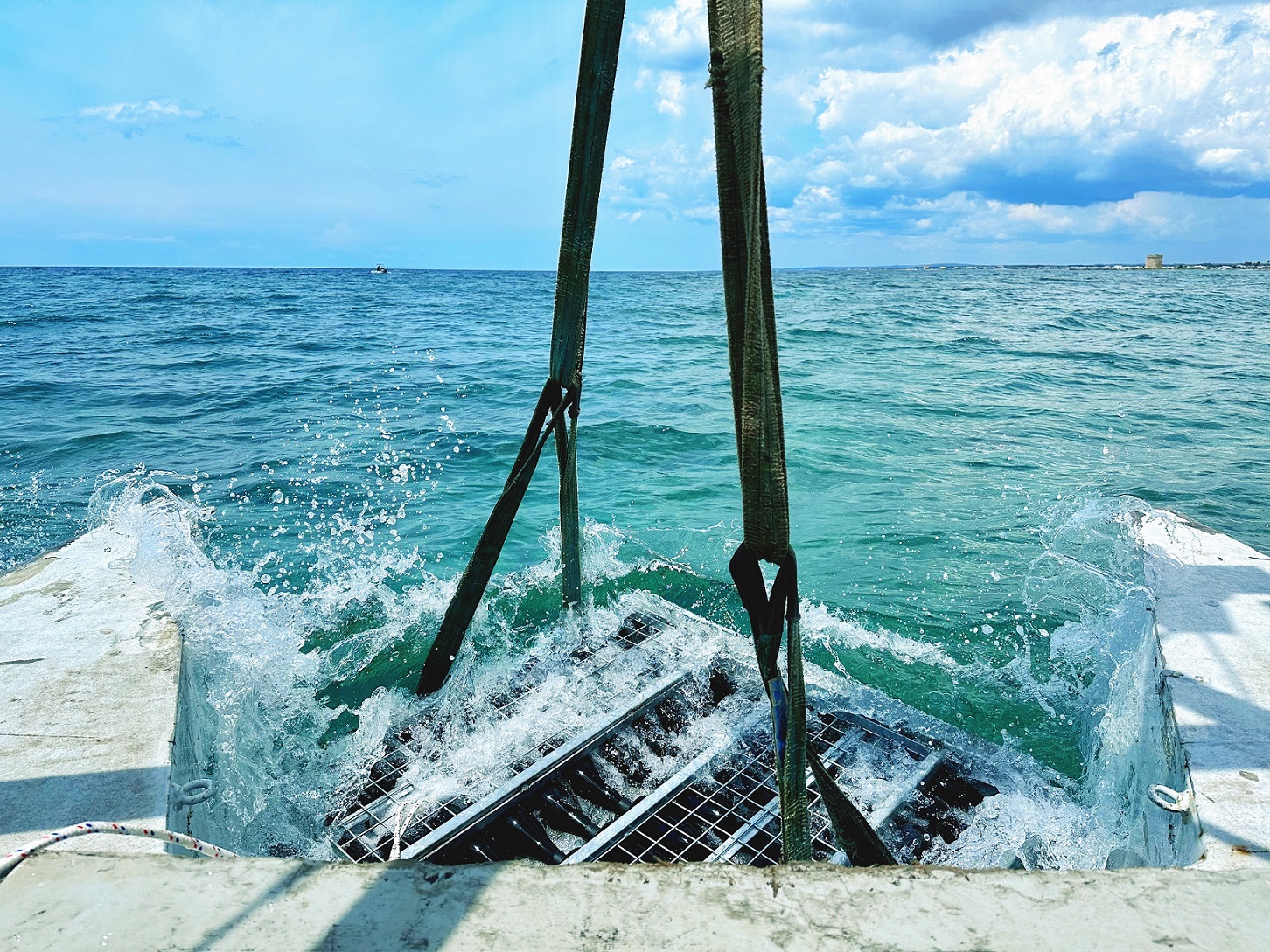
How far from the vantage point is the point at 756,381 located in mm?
1884

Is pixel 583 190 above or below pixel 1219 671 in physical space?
above

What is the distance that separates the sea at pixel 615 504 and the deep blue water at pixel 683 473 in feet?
0.14

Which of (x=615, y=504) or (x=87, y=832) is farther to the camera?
(x=615, y=504)

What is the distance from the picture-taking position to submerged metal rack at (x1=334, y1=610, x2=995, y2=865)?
9.70ft

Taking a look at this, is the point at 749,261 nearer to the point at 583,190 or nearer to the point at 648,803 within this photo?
the point at 583,190

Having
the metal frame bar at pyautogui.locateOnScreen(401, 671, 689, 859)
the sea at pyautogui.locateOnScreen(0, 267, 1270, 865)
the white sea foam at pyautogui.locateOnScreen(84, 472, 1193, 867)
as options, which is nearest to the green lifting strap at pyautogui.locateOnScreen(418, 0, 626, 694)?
the white sea foam at pyautogui.locateOnScreen(84, 472, 1193, 867)

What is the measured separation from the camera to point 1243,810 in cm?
234

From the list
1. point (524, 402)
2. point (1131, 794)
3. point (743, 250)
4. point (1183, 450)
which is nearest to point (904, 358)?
point (1183, 450)

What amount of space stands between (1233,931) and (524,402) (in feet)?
43.3

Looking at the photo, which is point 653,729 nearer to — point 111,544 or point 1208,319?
point 111,544

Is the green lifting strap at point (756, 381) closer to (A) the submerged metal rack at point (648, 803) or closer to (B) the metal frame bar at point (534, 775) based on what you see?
(A) the submerged metal rack at point (648, 803)

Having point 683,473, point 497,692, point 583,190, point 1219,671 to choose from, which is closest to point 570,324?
point 583,190

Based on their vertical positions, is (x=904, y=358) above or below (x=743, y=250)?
below

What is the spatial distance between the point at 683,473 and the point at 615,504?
147 cm
